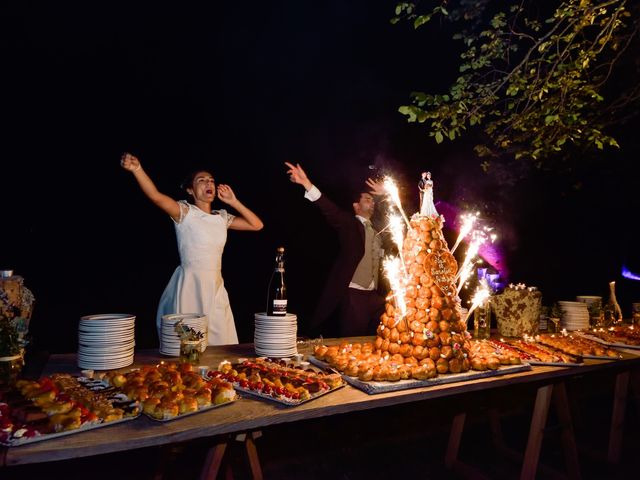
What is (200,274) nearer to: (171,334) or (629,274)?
(171,334)

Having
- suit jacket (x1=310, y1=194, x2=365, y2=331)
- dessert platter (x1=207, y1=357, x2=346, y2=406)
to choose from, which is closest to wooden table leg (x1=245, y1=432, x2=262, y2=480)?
dessert platter (x1=207, y1=357, x2=346, y2=406)

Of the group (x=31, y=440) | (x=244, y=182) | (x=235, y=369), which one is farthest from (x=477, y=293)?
(x=244, y=182)

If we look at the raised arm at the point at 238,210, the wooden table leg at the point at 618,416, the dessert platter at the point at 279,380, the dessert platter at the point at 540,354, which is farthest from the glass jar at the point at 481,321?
the raised arm at the point at 238,210

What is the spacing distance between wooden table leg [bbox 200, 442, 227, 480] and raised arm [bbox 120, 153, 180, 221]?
85.6 inches

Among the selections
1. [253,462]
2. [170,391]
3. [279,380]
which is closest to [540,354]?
[279,380]

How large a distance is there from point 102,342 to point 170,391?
76cm

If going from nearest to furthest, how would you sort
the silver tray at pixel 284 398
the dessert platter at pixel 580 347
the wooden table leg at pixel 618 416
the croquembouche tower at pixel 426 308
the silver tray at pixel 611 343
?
1. the silver tray at pixel 284 398
2. the croquembouche tower at pixel 426 308
3. the dessert platter at pixel 580 347
4. the silver tray at pixel 611 343
5. the wooden table leg at pixel 618 416

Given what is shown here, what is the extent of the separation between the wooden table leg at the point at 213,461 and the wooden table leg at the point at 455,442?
113 inches

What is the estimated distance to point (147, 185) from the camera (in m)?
3.46

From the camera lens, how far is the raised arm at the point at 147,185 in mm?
3195

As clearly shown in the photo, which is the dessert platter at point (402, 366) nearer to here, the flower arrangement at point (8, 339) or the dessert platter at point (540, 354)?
the dessert platter at point (540, 354)

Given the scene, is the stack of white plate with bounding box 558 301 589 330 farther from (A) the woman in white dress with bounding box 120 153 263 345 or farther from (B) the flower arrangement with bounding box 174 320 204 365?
(B) the flower arrangement with bounding box 174 320 204 365

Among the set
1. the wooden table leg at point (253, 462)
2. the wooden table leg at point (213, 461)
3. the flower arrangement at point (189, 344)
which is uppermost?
the flower arrangement at point (189, 344)

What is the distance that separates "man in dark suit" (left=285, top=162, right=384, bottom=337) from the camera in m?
5.81
